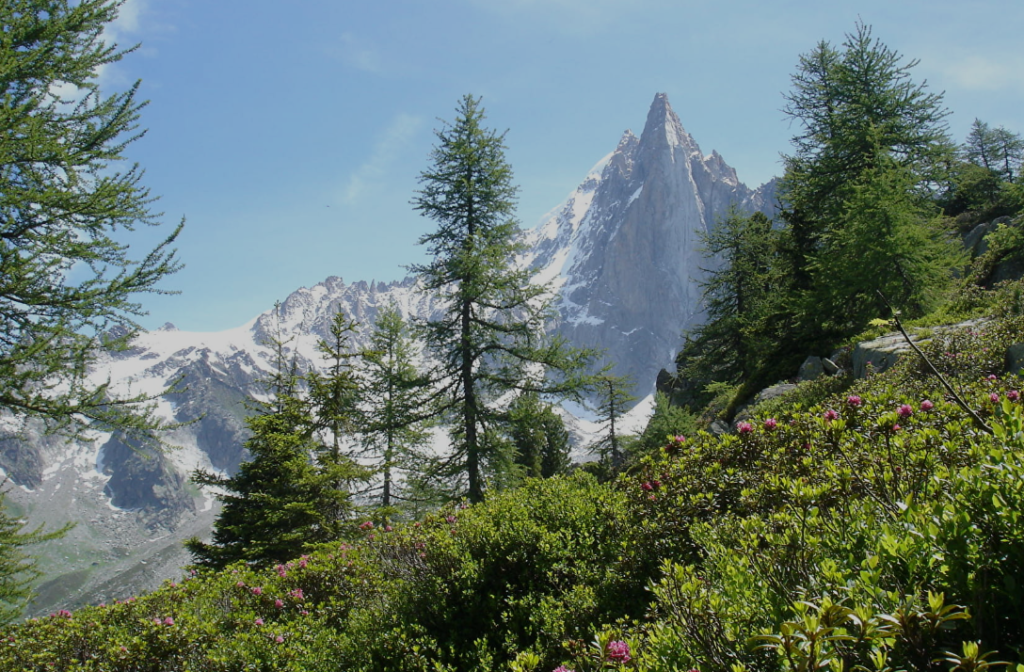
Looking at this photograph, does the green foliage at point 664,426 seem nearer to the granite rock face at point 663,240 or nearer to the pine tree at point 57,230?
the pine tree at point 57,230

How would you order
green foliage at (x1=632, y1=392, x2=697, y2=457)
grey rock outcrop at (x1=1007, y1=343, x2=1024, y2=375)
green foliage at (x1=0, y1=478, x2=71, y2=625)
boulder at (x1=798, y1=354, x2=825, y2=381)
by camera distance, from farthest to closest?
green foliage at (x1=632, y1=392, x2=697, y2=457) → boulder at (x1=798, y1=354, x2=825, y2=381) → green foliage at (x1=0, y1=478, x2=71, y2=625) → grey rock outcrop at (x1=1007, y1=343, x2=1024, y2=375)

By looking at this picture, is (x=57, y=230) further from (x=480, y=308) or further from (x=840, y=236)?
(x=840, y=236)

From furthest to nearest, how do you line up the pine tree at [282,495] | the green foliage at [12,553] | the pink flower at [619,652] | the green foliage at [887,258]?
the pine tree at [282,495]
the green foliage at [887,258]
the green foliage at [12,553]
the pink flower at [619,652]

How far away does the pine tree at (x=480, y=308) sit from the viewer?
13375 mm

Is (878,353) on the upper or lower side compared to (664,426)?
upper

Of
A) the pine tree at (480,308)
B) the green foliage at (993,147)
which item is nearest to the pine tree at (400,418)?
the pine tree at (480,308)

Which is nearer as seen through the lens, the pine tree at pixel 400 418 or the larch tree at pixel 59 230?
the larch tree at pixel 59 230

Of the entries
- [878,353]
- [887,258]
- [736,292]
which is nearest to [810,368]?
[887,258]

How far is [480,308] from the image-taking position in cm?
1434

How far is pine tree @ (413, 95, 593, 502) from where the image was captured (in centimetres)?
1338

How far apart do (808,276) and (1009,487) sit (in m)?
16.7

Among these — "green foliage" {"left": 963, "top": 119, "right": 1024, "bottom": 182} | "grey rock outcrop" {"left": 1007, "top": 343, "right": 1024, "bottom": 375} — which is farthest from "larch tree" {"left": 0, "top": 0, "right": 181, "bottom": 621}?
"green foliage" {"left": 963, "top": 119, "right": 1024, "bottom": 182}

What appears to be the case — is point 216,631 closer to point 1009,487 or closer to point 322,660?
point 322,660

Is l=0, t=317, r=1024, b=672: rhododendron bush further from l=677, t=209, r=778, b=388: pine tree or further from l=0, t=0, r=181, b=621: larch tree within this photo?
l=677, t=209, r=778, b=388: pine tree
